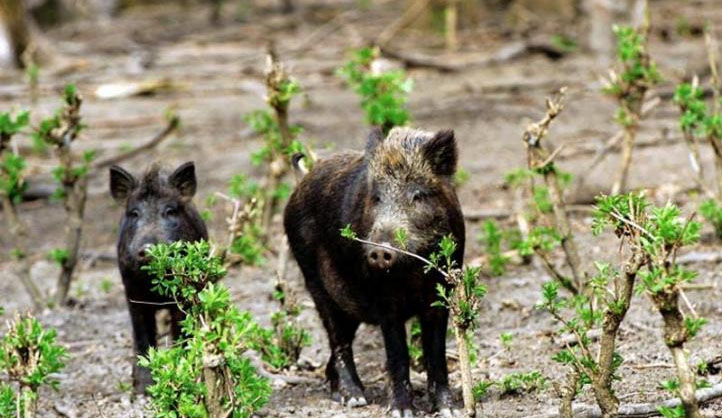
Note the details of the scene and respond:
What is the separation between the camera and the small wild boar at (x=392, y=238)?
6.05 metres

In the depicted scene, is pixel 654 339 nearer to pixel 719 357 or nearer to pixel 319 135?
pixel 719 357

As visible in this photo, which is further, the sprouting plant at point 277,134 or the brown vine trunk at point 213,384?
the sprouting plant at point 277,134

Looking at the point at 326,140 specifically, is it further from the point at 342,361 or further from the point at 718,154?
the point at 342,361

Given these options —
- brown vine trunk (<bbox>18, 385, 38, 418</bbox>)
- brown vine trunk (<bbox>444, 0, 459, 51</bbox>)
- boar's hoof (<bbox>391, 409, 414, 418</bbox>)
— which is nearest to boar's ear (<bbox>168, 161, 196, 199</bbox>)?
boar's hoof (<bbox>391, 409, 414, 418</bbox>)

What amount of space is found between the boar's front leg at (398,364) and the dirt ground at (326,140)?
0.28 metres

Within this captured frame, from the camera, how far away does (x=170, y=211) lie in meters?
7.35

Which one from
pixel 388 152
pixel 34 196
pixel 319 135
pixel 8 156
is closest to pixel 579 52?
pixel 319 135

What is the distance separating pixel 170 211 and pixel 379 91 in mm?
1917

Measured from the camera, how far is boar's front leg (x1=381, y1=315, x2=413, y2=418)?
6242 mm

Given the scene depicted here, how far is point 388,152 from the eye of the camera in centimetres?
624

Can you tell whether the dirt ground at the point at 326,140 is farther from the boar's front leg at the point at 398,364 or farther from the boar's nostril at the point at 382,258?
the boar's nostril at the point at 382,258

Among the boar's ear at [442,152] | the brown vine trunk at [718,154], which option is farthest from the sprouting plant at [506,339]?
the brown vine trunk at [718,154]

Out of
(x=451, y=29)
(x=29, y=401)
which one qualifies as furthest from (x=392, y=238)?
(x=451, y=29)

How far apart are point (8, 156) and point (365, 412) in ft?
11.6
